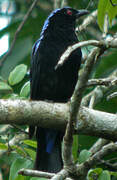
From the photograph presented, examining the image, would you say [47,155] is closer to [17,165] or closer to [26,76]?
[17,165]

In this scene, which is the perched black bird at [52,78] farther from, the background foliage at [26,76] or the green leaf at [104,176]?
the green leaf at [104,176]

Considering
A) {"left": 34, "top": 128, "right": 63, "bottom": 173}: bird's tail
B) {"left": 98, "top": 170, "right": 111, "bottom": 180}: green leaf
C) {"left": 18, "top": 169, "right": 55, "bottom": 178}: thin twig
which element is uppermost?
{"left": 18, "top": 169, "right": 55, "bottom": 178}: thin twig

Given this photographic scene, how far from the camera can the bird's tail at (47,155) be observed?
359 centimetres

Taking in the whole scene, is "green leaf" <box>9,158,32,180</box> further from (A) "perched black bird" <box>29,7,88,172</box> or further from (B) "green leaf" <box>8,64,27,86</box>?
(B) "green leaf" <box>8,64,27,86</box>

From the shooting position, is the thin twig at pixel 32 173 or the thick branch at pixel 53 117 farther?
the thick branch at pixel 53 117

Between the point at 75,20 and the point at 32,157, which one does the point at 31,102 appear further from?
the point at 75,20

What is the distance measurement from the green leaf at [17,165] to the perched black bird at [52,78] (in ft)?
1.47

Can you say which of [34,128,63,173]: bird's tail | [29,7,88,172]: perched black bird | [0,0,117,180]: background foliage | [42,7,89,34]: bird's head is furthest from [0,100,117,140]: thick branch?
[42,7,89,34]: bird's head

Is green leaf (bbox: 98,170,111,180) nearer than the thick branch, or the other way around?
green leaf (bbox: 98,170,111,180)

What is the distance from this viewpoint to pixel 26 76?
16.1 ft

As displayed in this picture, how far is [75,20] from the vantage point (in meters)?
4.38

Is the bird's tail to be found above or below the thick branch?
below

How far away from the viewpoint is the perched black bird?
368 centimetres

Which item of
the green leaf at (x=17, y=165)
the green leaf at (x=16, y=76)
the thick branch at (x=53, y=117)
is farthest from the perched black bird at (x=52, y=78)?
the thick branch at (x=53, y=117)
